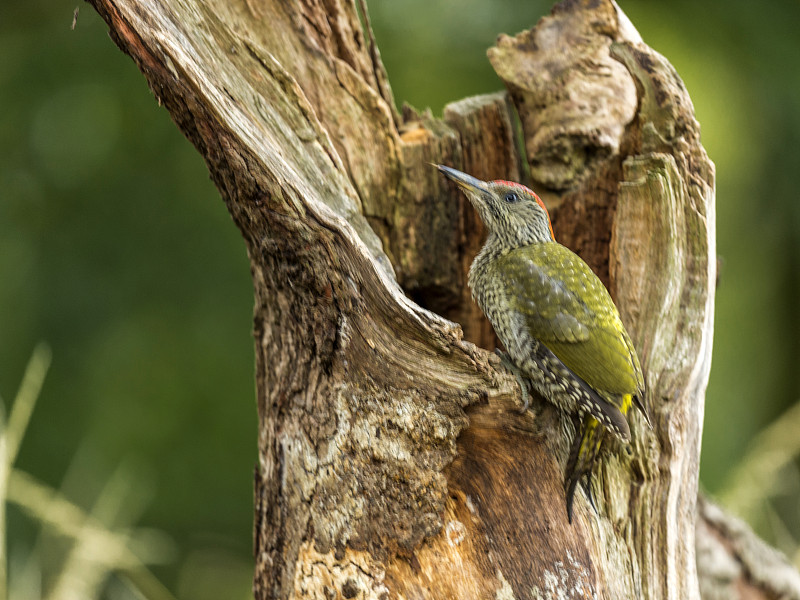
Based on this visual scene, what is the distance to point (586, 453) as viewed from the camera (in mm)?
1884

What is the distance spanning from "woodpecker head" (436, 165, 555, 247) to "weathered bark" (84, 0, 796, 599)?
203 millimetres

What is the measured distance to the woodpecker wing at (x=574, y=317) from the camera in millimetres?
1854

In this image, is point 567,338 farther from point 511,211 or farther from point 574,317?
point 511,211

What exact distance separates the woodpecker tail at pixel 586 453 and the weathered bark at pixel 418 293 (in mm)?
31

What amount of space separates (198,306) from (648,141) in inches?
124

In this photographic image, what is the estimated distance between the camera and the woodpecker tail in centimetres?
184

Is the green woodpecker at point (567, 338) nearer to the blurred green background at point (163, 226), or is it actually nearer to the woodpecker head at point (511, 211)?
the woodpecker head at point (511, 211)

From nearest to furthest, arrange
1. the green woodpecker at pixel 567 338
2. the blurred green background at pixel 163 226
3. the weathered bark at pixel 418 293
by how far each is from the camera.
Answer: the weathered bark at pixel 418 293, the green woodpecker at pixel 567 338, the blurred green background at pixel 163 226

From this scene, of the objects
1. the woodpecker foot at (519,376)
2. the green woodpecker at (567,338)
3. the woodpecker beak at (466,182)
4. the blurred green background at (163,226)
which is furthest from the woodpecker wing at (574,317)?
the blurred green background at (163,226)

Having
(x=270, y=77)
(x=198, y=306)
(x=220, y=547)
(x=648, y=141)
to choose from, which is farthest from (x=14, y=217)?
(x=648, y=141)

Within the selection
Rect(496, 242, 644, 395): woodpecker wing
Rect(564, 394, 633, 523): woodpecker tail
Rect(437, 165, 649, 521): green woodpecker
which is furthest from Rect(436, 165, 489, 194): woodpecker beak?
Rect(564, 394, 633, 523): woodpecker tail

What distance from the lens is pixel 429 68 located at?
14.4 feet

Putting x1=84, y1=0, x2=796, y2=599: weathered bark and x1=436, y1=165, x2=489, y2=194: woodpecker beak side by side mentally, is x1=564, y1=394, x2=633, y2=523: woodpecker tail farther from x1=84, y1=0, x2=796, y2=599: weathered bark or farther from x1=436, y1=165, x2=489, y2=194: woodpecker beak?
x1=436, y1=165, x2=489, y2=194: woodpecker beak

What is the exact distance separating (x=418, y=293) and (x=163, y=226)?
2.48 m
